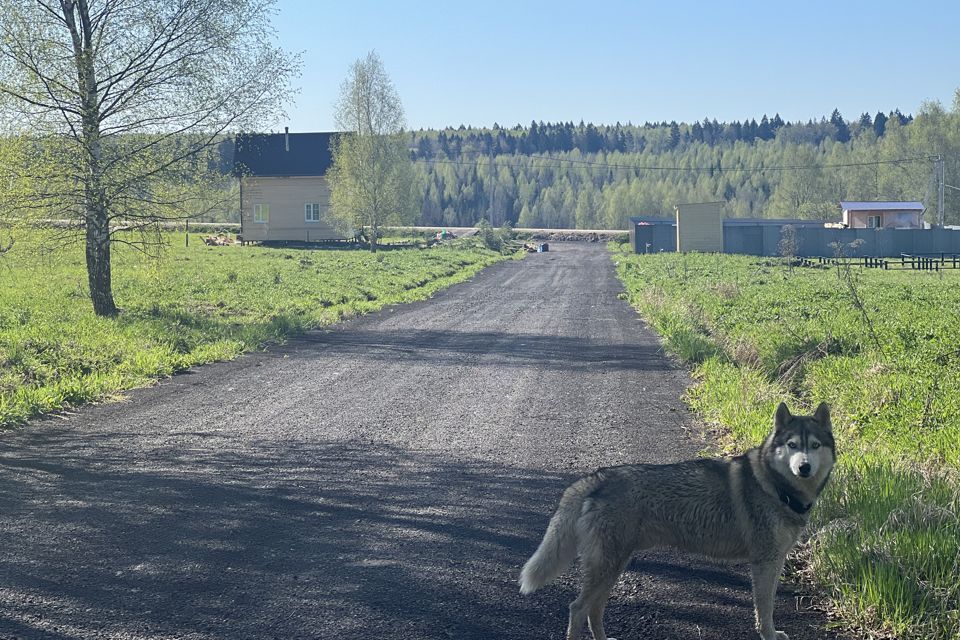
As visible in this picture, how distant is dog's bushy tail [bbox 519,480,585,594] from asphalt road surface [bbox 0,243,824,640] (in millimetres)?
354

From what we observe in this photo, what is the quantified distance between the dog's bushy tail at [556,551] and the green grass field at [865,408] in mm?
1600

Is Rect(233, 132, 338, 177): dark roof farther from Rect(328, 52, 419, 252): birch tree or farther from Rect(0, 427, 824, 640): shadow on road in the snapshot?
Rect(0, 427, 824, 640): shadow on road

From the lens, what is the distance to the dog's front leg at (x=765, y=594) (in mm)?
4844

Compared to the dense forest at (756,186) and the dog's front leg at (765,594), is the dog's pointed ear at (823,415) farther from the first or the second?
the dense forest at (756,186)

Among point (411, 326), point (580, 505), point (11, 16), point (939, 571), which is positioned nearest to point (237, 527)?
point (580, 505)

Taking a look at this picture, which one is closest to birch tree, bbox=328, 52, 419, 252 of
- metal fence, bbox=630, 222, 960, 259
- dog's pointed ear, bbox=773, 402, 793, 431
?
metal fence, bbox=630, 222, 960, 259

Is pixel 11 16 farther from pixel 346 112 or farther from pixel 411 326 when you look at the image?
pixel 346 112

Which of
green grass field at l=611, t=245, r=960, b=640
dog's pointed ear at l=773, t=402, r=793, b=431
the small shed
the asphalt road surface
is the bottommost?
the asphalt road surface

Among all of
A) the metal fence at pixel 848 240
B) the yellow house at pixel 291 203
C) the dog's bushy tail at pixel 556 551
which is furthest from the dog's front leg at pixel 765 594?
the yellow house at pixel 291 203

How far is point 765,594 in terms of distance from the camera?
4.91 m

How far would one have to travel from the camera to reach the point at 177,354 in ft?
50.1

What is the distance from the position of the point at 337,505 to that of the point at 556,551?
9.42 feet

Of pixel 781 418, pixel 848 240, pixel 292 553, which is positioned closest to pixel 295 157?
pixel 848 240

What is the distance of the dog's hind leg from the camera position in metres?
4.72
